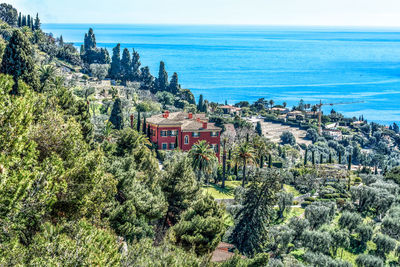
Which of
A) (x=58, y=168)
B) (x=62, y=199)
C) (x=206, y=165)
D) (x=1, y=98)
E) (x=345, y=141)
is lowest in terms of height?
(x=345, y=141)

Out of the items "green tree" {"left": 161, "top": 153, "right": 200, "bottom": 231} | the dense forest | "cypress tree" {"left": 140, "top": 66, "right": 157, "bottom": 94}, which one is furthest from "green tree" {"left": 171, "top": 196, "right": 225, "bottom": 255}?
"cypress tree" {"left": 140, "top": 66, "right": 157, "bottom": 94}

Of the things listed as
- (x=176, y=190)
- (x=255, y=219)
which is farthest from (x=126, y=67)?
(x=255, y=219)

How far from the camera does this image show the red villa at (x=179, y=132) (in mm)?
47406

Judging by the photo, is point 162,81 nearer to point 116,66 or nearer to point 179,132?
point 116,66

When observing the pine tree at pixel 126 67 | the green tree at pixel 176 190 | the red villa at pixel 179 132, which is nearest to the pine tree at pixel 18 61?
the green tree at pixel 176 190

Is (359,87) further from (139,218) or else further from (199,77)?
(139,218)

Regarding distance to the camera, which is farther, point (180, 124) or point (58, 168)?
point (180, 124)

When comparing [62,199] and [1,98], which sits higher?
[1,98]

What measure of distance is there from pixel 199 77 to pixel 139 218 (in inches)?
6525

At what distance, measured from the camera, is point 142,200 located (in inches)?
806

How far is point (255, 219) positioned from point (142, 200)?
832 centimetres

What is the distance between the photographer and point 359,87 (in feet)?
557

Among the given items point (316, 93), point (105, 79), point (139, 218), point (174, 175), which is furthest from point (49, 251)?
point (316, 93)

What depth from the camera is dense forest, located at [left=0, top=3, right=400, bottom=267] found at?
Answer: 988cm
